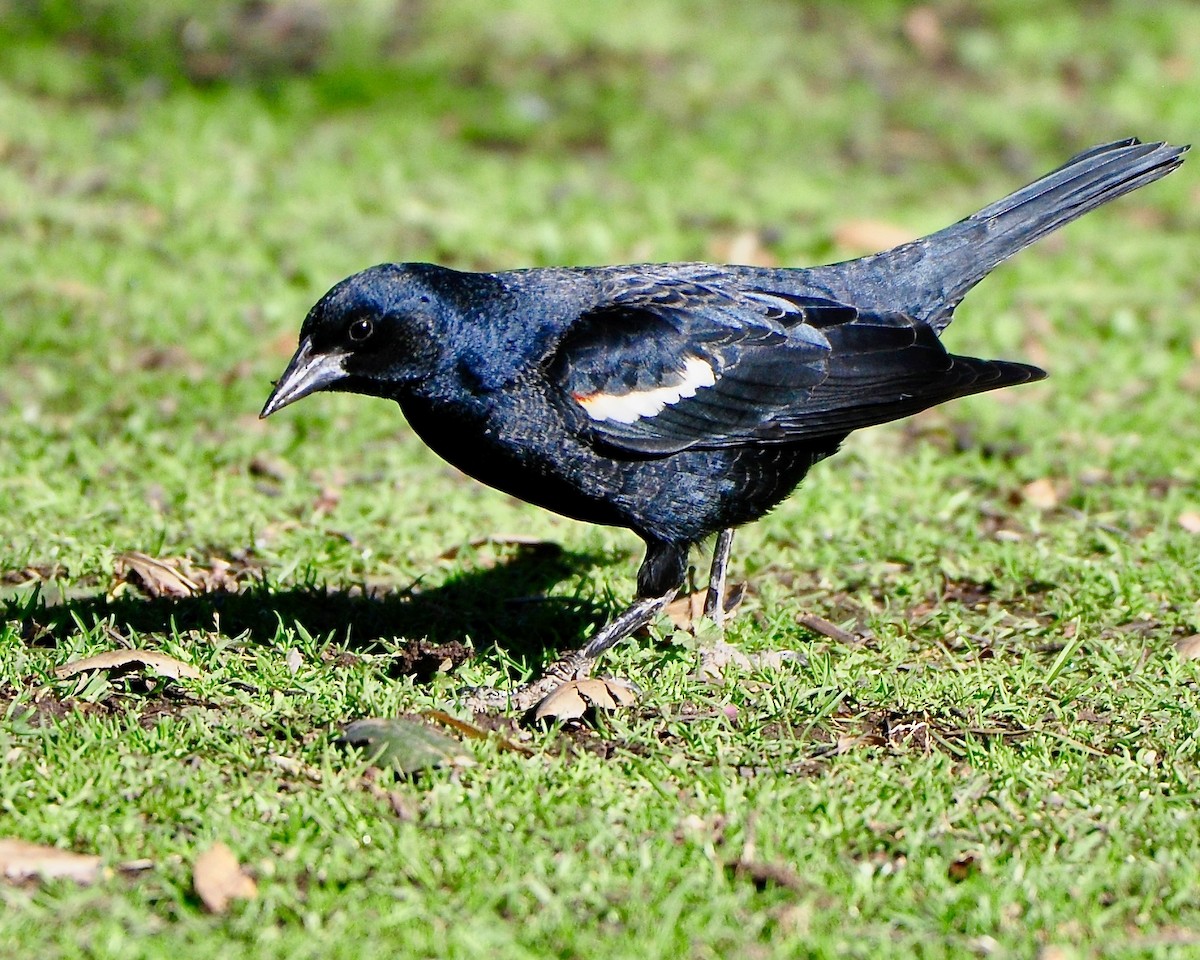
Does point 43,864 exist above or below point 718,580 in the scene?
below

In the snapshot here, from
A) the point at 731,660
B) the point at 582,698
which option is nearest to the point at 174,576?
the point at 582,698

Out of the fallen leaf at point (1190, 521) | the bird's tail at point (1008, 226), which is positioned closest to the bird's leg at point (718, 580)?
the bird's tail at point (1008, 226)

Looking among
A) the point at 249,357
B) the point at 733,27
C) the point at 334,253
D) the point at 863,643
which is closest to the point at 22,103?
the point at 334,253

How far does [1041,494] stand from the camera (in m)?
6.29

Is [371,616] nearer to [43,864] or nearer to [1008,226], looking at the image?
[43,864]

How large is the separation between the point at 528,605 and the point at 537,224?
3967 mm

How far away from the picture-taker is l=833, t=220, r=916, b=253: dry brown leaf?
865cm

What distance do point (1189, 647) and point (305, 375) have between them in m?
2.85

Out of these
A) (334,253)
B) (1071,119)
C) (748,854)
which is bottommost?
(748,854)

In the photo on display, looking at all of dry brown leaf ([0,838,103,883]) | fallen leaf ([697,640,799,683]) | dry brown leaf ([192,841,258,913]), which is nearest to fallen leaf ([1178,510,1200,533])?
fallen leaf ([697,640,799,683])

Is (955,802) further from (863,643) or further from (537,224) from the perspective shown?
(537,224)

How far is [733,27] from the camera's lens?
1124 cm

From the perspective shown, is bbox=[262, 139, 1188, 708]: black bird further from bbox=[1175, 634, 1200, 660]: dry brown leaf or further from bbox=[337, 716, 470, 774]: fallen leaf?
bbox=[1175, 634, 1200, 660]: dry brown leaf

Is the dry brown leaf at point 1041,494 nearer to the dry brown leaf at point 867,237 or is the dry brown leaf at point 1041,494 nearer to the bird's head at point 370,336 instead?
the dry brown leaf at point 867,237
